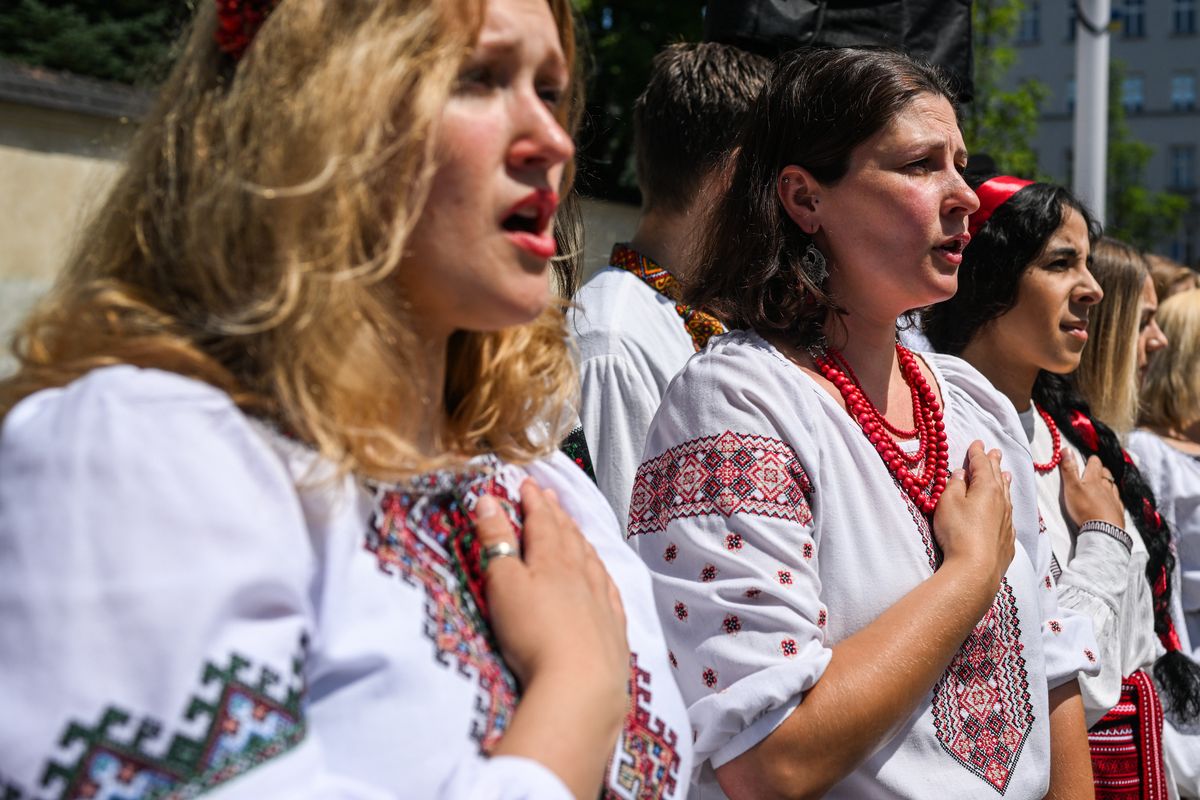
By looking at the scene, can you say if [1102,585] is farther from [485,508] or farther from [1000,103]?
[1000,103]

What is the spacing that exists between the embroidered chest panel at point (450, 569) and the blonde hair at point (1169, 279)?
4.04 metres

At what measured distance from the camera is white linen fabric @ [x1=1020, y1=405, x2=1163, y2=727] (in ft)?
9.51

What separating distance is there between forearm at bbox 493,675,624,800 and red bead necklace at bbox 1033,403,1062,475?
2.21 metres

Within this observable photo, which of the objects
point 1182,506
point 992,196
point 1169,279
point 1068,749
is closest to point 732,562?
point 1068,749

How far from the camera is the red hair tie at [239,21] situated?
4.35 ft

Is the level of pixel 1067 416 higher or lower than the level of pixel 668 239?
lower

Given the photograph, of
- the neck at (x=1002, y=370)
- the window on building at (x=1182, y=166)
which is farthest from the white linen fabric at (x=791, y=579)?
the window on building at (x=1182, y=166)

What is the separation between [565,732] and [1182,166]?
5664 cm

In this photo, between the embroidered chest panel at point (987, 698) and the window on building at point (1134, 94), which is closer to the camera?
the embroidered chest panel at point (987, 698)

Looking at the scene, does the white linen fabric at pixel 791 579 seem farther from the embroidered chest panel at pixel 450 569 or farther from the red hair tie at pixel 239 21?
the red hair tie at pixel 239 21

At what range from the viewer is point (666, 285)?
296 centimetres

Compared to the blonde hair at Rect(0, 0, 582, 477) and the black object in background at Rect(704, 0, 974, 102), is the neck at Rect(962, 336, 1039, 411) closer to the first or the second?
the black object in background at Rect(704, 0, 974, 102)

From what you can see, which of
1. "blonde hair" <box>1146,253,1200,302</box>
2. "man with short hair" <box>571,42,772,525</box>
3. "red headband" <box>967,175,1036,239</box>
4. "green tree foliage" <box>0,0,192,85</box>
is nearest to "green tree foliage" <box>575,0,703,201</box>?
"green tree foliage" <box>0,0,192,85</box>

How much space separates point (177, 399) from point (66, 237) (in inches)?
20.2
